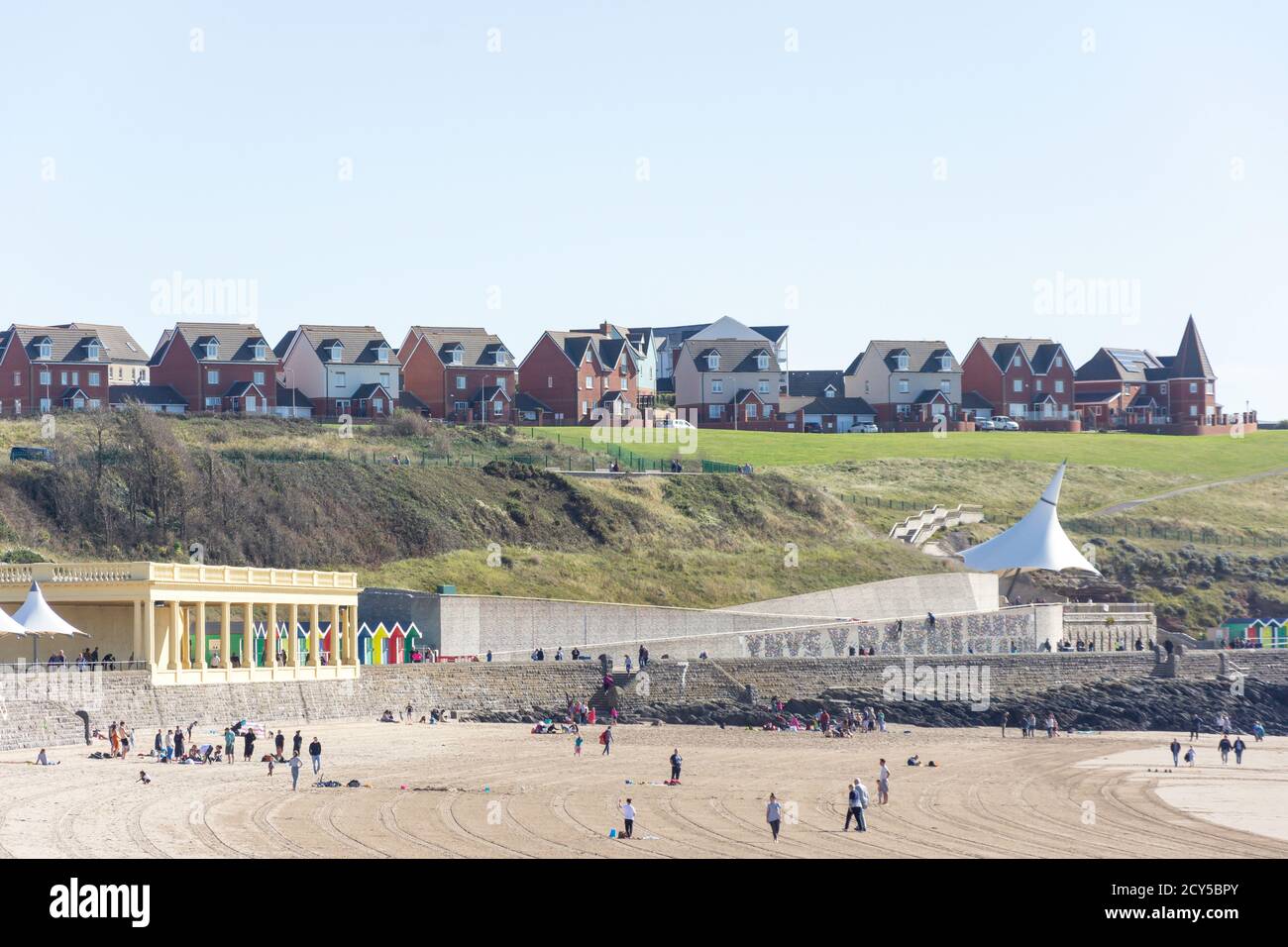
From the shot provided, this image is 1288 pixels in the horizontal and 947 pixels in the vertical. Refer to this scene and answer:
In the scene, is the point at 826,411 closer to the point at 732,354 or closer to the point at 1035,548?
the point at 732,354

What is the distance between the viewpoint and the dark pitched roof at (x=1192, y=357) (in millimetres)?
130875

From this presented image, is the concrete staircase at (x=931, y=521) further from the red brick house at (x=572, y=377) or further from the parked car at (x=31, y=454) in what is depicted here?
the parked car at (x=31, y=454)

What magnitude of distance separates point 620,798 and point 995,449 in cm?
8379

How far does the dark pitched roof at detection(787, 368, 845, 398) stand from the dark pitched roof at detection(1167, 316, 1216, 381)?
25543mm

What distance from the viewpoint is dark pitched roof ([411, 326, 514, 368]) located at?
111 metres

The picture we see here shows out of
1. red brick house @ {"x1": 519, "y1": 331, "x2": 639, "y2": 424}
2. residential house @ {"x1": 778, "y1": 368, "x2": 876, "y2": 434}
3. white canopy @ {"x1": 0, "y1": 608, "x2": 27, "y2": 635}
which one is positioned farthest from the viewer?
residential house @ {"x1": 778, "y1": 368, "x2": 876, "y2": 434}

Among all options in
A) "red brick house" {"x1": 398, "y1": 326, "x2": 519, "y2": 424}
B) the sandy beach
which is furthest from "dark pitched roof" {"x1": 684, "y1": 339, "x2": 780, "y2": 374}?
the sandy beach

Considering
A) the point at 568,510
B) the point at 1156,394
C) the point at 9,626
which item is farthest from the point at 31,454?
the point at 1156,394

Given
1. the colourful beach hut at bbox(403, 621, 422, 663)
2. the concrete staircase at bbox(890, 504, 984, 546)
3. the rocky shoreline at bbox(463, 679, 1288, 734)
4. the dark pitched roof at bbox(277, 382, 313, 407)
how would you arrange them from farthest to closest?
the dark pitched roof at bbox(277, 382, 313, 407), the concrete staircase at bbox(890, 504, 984, 546), the colourful beach hut at bbox(403, 621, 422, 663), the rocky shoreline at bbox(463, 679, 1288, 734)

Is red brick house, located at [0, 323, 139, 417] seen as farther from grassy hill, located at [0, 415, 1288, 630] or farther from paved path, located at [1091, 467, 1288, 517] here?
paved path, located at [1091, 467, 1288, 517]

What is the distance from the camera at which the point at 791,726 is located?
5791 cm

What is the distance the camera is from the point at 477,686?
57344 mm
